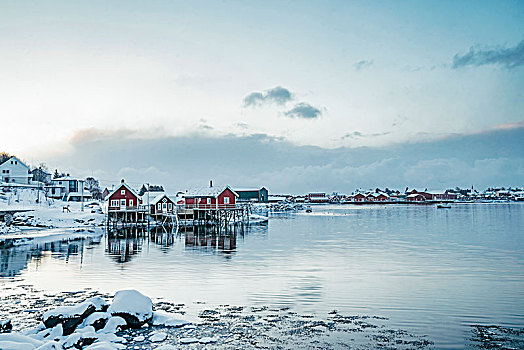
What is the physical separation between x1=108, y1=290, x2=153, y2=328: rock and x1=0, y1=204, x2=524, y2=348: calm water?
3.27m

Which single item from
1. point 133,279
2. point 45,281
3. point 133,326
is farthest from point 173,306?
point 45,281

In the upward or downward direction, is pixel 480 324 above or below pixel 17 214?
below

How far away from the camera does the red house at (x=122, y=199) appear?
60.4m

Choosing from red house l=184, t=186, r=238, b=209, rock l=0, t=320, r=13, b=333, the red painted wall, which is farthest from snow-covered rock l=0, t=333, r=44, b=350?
red house l=184, t=186, r=238, b=209

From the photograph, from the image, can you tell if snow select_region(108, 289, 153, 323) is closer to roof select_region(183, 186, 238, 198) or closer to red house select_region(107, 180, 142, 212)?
red house select_region(107, 180, 142, 212)

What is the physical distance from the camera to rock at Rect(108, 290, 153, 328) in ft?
45.2

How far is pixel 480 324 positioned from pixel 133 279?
16858 mm

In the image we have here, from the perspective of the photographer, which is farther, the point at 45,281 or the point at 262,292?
the point at 45,281

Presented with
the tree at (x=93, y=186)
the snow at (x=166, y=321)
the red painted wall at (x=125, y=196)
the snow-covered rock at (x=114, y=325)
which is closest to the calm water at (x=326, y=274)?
the snow at (x=166, y=321)

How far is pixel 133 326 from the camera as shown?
13609mm

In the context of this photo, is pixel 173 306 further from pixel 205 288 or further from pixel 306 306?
pixel 306 306

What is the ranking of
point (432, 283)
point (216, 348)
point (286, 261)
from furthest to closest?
point (286, 261)
point (432, 283)
point (216, 348)

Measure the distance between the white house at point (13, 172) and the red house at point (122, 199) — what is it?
31668 mm

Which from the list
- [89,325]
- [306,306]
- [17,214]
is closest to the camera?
[89,325]
